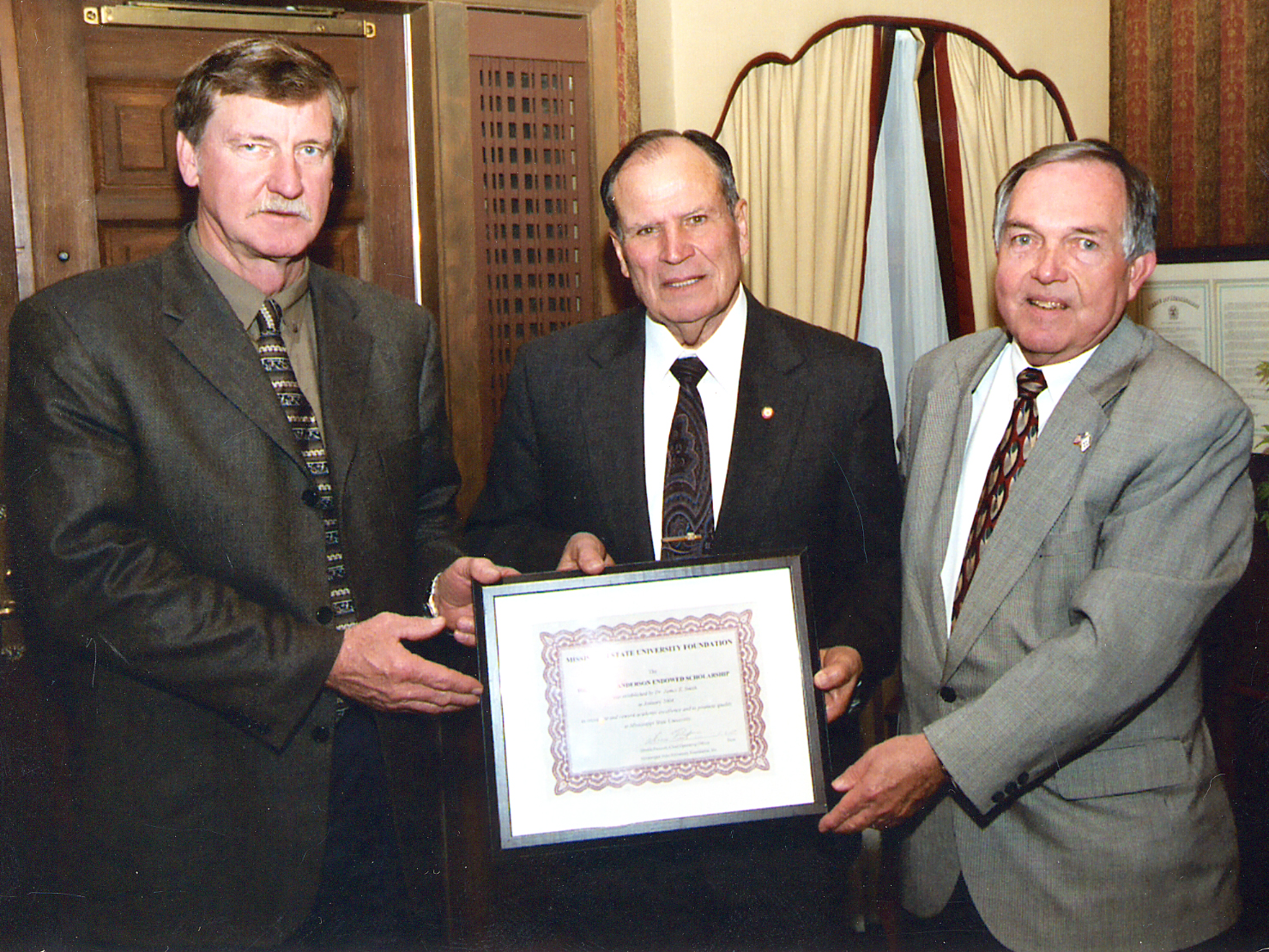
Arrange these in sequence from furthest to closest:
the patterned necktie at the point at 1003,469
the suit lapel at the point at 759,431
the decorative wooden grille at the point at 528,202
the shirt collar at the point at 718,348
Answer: the decorative wooden grille at the point at 528,202 → the shirt collar at the point at 718,348 → the suit lapel at the point at 759,431 → the patterned necktie at the point at 1003,469

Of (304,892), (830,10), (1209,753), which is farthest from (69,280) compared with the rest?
(830,10)

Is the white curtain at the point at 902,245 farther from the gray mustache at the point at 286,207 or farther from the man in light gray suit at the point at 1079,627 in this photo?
A: the gray mustache at the point at 286,207

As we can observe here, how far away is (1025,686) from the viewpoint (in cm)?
184

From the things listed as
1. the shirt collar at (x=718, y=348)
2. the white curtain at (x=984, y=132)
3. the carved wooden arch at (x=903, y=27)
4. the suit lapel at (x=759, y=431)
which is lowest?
the suit lapel at (x=759, y=431)

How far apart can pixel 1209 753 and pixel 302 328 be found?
1.86m

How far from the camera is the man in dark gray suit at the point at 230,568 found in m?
1.87

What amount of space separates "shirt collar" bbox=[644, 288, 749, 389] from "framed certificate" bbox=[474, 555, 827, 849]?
20.9 inches

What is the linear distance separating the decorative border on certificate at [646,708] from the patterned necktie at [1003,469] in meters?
0.47

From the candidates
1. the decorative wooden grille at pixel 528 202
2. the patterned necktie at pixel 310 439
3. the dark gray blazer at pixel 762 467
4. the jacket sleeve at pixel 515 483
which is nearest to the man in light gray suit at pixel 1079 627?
the dark gray blazer at pixel 762 467

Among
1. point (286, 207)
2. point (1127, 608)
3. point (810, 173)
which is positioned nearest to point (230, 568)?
point (286, 207)

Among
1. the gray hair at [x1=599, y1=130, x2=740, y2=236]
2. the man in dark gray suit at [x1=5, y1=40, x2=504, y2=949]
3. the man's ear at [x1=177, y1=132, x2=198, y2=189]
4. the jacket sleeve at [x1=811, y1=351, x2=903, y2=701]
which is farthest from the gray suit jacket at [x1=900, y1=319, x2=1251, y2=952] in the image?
the man's ear at [x1=177, y1=132, x2=198, y2=189]

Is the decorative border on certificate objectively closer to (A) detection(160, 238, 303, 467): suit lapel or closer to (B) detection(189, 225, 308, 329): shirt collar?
(A) detection(160, 238, 303, 467): suit lapel

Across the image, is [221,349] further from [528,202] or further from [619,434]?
[528,202]

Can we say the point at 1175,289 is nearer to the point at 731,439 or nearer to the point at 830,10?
the point at 830,10
